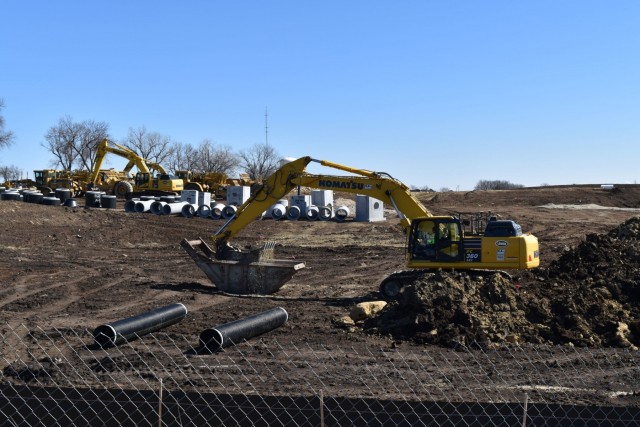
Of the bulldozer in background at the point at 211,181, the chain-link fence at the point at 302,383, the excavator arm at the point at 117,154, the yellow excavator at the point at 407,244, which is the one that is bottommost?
the chain-link fence at the point at 302,383

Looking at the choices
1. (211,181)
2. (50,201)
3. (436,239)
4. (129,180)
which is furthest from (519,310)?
(129,180)

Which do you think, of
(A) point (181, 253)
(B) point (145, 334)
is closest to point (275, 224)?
(A) point (181, 253)

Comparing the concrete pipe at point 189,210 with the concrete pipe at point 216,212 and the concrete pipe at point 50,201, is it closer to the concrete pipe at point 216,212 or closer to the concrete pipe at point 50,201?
the concrete pipe at point 216,212

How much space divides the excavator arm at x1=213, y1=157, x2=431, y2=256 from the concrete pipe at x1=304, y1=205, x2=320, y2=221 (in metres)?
20.4

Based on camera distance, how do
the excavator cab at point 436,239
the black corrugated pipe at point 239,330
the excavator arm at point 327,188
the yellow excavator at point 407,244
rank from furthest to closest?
the excavator arm at point 327,188 < the excavator cab at point 436,239 < the yellow excavator at point 407,244 < the black corrugated pipe at point 239,330

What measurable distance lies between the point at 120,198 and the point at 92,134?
146 feet

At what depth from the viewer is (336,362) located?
11.8 meters

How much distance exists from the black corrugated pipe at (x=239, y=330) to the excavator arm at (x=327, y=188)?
523 centimetres

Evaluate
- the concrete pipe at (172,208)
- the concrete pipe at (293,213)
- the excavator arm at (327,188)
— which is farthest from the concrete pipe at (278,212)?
the excavator arm at (327,188)

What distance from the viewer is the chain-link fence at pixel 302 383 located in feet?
22.2

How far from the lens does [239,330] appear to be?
1277cm

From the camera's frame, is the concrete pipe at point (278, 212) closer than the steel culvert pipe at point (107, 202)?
Yes

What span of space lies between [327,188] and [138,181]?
32.7 meters

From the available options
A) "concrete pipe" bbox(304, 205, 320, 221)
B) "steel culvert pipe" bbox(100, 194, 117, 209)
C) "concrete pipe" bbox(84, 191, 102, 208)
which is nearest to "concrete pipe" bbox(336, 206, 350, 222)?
"concrete pipe" bbox(304, 205, 320, 221)
